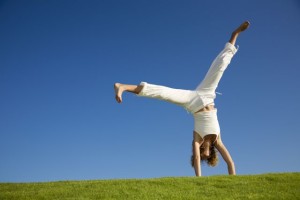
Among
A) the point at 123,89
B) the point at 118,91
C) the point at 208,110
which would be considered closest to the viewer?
the point at 118,91

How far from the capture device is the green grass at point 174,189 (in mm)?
9758

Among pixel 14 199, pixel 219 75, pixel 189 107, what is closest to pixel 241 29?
pixel 219 75

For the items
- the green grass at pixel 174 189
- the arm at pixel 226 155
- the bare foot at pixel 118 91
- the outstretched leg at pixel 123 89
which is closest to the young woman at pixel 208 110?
the arm at pixel 226 155

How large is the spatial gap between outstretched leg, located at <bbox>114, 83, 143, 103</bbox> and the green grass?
2.38 metres

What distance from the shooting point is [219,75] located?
477 inches

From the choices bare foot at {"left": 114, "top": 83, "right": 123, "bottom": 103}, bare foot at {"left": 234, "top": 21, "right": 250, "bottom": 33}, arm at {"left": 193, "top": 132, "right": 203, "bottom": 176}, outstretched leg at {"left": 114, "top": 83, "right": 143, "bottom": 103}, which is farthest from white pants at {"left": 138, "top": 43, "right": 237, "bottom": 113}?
bare foot at {"left": 114, "top": 83, "right": 123, "bottom": 103}

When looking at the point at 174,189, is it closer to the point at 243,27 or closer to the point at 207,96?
the point at 207,96

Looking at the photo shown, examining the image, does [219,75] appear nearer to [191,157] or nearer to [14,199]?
[191,157]

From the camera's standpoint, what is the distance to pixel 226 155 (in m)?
12.3

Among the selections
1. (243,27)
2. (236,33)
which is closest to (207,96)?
(236,33)

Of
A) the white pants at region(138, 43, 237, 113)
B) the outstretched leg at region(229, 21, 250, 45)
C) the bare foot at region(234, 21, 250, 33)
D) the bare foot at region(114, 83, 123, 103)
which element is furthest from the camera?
the outstretched leg at region(229, 21, 250, 45)

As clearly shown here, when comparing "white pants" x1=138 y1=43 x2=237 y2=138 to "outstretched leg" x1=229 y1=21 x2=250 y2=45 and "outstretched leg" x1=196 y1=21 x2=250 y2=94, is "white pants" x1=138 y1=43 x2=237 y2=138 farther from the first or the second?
"outstretched leg" x1=229 y1=21 x2=250 y2=45

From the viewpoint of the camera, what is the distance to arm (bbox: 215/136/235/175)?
40.1 feet

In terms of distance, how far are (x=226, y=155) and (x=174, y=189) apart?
2711mm
